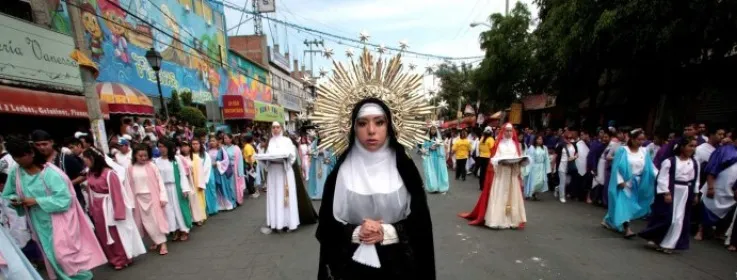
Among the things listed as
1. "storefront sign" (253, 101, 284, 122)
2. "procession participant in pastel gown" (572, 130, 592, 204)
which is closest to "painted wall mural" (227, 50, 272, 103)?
"storefront sign" (253, 101, 284, 122)

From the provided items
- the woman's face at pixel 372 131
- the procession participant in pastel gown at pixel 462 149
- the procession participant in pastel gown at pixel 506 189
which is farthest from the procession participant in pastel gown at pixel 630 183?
the procession participant in pastel gown at pixel 462 149

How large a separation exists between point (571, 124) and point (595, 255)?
549 inches

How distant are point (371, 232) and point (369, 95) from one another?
2.92ft

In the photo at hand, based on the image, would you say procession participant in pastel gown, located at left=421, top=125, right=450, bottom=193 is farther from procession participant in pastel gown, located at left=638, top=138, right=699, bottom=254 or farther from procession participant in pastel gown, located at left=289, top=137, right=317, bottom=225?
procession participant in pastel gown, located at left=638, top=138, right=699, bottom=254

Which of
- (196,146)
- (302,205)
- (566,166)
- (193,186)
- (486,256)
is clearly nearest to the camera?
(486,256)

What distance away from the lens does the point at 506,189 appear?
5.73 meters

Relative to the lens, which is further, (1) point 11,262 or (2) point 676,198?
(2) point 676,198

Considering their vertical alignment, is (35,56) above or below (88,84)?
above

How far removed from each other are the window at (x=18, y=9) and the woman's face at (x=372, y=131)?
13.1 m

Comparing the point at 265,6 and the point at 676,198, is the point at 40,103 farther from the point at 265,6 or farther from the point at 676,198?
the point at 265,6

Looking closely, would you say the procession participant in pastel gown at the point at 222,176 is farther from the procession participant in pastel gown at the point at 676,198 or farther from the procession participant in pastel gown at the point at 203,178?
the procession participant in pastel gown at the point at 676,198

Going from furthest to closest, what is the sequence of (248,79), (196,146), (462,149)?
(248,79)
(462,149)
(196,146)

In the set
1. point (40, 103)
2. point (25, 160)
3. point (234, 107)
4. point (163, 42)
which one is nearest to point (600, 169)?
point (25, 160)

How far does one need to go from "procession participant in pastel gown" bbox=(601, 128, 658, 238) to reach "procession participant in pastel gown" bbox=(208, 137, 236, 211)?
24.1 feet
